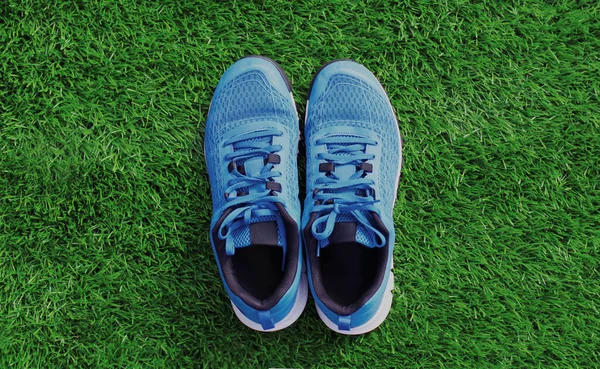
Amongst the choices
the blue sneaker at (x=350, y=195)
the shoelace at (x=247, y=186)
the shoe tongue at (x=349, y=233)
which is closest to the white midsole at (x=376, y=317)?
the blue sneaker at (x=350, y=195)

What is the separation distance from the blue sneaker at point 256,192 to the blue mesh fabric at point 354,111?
0.09m

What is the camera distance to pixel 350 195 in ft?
4.53

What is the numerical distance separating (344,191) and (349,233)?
13 cm

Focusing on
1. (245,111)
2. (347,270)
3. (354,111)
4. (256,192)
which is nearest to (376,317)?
(347,270)

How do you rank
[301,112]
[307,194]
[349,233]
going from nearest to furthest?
[349,233], [307,194], [301,112]

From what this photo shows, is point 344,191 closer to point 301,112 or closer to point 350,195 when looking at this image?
point 350,195

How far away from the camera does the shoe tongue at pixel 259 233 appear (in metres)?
1.33

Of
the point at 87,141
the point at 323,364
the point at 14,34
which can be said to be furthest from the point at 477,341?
the point at 14,34

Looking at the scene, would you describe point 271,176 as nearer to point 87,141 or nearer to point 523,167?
point 87,141

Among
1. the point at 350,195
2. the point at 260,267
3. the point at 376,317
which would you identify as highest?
the point at 350,195

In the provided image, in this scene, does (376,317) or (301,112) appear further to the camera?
(301,112)

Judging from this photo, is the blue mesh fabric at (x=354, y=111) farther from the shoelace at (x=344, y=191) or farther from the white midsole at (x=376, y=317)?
the white midsole at (x=376, y=317)

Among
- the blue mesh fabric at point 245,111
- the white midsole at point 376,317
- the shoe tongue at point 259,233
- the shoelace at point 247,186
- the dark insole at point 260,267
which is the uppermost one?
the blue mesh fabric at point 245,111

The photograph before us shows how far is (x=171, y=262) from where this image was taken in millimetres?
1490
